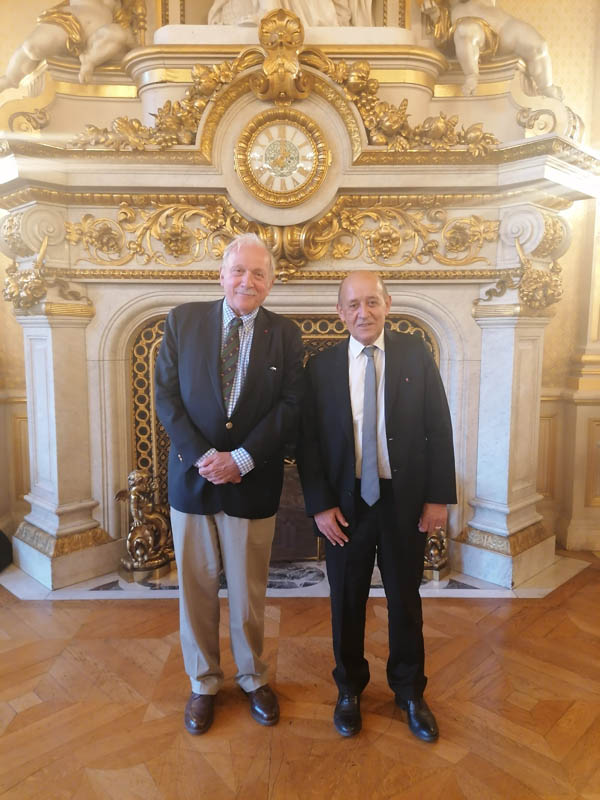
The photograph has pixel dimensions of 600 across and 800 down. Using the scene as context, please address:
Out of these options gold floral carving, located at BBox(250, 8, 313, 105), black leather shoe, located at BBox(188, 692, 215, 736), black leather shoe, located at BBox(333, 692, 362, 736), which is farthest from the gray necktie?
gold floral carving, located at BBox(250, 8, 313, 105)

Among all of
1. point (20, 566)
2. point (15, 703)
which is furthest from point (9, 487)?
point (15, 703)

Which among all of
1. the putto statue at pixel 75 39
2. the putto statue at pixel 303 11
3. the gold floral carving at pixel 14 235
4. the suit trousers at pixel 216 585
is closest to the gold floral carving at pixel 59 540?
the suit trousers at pixel 216 585

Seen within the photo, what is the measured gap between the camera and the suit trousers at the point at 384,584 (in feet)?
6.71

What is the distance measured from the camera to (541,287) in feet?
10.6

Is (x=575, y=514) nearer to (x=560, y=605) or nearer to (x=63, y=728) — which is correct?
(x=560, y=605)

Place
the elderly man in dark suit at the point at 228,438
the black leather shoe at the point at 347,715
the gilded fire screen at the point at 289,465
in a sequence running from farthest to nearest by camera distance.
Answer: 1. the gilded fire screen at the point at 289,465
2. the black leather shoe at the point at 347,715
3. the elderly man in dark suit at the point at 228,438

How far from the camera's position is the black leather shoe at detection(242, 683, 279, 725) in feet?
7.03

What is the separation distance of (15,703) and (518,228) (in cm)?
332

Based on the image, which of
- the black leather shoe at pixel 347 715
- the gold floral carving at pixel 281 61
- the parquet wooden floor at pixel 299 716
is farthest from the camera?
the gold floral carving at pixel 281 61

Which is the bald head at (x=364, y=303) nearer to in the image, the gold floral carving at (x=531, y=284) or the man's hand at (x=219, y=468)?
the man's hand at (x=219, y=468)

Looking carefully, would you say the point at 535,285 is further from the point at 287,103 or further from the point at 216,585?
the point at 216,585

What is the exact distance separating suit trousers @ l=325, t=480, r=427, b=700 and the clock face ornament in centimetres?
186

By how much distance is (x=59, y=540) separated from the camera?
3.36 metres

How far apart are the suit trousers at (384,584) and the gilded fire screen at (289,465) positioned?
154 centimetres
